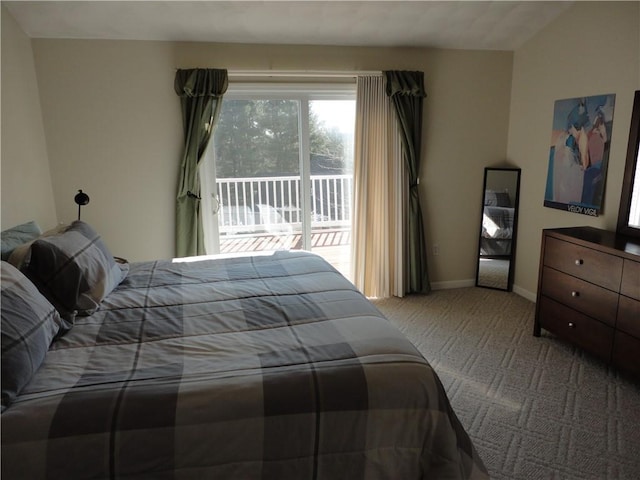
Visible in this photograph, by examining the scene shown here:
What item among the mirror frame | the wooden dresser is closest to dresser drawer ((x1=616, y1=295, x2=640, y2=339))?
the wooden dresser

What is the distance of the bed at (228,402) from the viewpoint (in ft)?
3.76

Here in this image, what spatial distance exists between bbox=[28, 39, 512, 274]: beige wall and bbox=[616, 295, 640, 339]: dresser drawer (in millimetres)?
1926

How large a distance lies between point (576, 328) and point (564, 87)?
1899 millimetres

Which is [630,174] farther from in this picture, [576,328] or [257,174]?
[257,174]

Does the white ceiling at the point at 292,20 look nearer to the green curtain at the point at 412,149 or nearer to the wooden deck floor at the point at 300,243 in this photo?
the green curtain at the point at 412,149

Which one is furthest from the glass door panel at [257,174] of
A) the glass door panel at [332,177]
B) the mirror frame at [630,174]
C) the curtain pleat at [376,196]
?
the mirror frame at [630,174]

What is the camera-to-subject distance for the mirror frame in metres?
2.68

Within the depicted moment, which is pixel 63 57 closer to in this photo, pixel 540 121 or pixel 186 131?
pixel 186 131

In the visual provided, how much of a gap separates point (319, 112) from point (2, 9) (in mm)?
2314

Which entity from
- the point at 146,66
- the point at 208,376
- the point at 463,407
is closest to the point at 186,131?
the point at 146,66

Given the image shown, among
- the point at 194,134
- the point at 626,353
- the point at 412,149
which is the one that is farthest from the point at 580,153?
the point at 194,134

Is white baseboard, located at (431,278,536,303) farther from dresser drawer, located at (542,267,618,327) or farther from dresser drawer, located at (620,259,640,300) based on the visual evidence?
dresser drawer, located at (620,259,640,300)

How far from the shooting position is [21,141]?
288 cm

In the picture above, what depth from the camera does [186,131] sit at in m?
3.35
